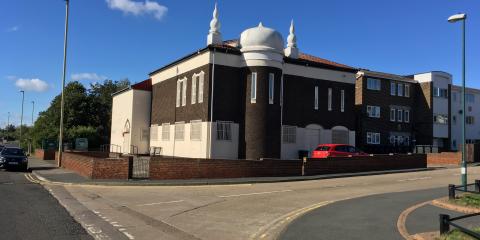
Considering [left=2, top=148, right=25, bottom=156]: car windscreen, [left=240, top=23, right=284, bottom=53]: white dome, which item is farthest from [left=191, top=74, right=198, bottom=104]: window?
[left=2, top=148, right=25, bottom=156]: car windscreen

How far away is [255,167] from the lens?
23.9 m

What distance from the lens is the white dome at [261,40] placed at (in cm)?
3173

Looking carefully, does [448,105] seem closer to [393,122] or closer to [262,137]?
[393,122]

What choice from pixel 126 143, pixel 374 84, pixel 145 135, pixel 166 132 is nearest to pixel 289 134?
pixel 166 132

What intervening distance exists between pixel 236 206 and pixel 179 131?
2213 centimetres

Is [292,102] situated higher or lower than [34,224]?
higher

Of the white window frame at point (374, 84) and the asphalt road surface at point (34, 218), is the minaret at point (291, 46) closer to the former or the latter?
the white window frame at point (374, 84)

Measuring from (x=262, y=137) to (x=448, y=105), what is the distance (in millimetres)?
33155

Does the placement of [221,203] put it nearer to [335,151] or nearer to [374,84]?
[335,151]

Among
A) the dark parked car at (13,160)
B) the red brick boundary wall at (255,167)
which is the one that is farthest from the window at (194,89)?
the dark parked car at (13,160)

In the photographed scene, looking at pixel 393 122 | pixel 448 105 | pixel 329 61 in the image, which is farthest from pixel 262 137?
pixel 448 105

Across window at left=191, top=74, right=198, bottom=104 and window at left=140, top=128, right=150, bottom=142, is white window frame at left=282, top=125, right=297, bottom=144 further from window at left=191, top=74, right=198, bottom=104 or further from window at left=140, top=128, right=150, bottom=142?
window at left=140, top=128, right=150, bottom=142

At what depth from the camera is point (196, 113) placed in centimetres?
3319

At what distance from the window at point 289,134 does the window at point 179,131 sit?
313 inches
